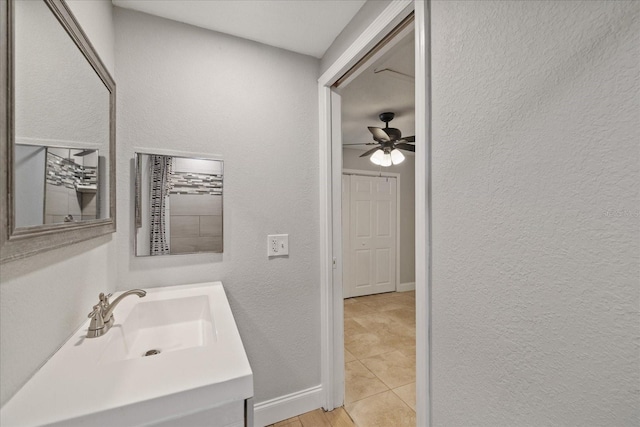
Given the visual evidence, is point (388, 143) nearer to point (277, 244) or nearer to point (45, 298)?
point (277, 244)

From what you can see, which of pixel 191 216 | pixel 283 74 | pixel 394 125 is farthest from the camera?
pixel 394 125

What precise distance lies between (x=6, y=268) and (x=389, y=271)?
14.8ft

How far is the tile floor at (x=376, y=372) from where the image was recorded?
170 centimetres

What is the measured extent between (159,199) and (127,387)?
1.02 m

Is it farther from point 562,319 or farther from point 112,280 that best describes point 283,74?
point 562,319

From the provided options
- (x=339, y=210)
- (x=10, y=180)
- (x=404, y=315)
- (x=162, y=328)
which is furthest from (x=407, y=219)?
(x=10, y=180)

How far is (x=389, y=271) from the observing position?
15.2ft

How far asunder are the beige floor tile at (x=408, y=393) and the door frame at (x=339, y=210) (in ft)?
1.48

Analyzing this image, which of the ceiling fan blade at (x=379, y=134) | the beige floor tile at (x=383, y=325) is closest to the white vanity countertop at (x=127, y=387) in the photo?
the ceiling fan blade at (x=379, y=134)

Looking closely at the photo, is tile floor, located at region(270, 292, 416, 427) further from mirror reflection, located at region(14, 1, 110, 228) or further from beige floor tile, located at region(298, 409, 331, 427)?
mirror reflection, located at region(14, 1, 110, 228)

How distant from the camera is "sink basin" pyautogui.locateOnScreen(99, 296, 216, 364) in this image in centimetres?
106

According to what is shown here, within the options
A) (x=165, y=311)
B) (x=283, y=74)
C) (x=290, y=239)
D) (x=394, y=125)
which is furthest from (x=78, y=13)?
(x=394, y=125)

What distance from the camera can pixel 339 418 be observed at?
170cm

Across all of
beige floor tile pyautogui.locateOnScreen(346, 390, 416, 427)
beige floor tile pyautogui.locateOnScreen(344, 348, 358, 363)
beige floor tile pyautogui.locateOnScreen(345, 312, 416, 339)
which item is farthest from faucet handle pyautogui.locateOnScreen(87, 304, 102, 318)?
beige floor tile pyautogui.locateOnScreen(345, 312, 416, 339)
